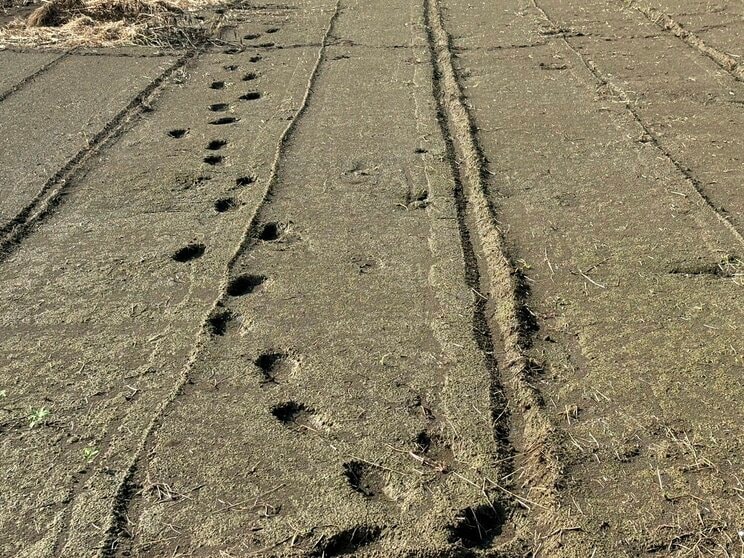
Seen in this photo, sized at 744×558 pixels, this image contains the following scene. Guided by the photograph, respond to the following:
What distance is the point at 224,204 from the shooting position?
167 inches

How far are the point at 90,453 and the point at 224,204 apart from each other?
6.55 ft

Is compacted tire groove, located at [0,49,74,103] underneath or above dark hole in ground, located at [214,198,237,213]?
above

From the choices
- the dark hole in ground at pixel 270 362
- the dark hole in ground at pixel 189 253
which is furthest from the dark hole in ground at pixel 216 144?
the dark hole in ground at pixel 270 362

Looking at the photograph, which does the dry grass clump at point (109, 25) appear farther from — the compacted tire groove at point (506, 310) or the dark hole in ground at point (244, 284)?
the dark hole in ground at point (244, 284)

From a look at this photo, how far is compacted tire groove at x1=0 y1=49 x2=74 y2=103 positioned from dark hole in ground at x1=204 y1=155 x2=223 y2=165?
Answer: 2382 millimetres

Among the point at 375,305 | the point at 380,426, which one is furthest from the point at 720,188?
the point at 380,426

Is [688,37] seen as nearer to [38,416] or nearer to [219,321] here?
[219,321]

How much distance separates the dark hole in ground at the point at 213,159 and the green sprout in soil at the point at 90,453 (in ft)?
8.49

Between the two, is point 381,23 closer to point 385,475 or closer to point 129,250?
point 129,250

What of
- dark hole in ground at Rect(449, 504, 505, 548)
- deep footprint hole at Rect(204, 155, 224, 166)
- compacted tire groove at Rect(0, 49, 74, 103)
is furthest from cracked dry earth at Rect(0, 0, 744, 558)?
compacted tire groove at Rect(0, 49, 74, 103)

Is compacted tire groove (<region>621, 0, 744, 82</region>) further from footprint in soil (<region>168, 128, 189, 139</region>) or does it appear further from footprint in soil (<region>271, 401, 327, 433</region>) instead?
footprint in soil (<region>271, 401, 327, 433</region>)

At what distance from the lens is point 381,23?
26.3 feet

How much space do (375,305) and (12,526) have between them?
5.39 ft

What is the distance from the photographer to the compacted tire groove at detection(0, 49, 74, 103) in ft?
20.2
